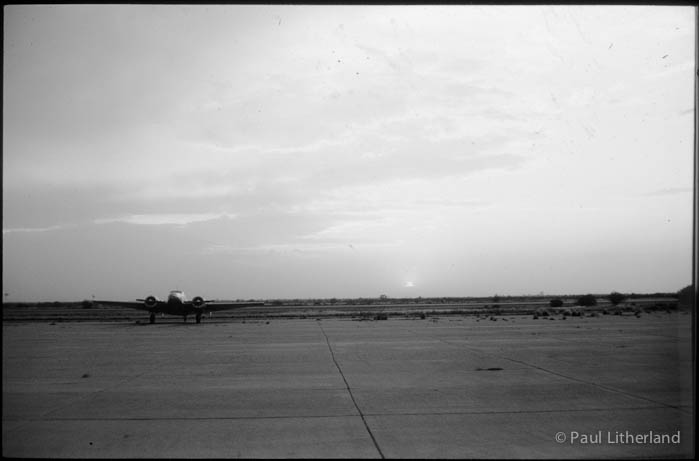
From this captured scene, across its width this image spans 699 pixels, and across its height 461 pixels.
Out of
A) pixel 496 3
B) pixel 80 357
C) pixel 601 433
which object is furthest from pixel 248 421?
pixel 80 357

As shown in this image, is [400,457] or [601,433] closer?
[400,457]

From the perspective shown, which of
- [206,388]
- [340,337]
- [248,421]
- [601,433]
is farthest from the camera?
[340,337]

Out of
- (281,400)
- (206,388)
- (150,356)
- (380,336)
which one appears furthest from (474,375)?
(380,336)

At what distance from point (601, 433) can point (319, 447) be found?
4.02 metres

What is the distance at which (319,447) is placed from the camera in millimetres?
6887

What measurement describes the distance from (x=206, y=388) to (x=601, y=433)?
25.3 ft

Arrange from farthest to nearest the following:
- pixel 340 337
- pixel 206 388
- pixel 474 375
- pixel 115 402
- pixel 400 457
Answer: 1. pixel 340 337
2. pixel 474 375
3. pixel 206 388
4. pixel 115 402
5. pixel 400 457

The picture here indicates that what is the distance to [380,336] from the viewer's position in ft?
81.6

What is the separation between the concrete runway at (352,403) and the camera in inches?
275

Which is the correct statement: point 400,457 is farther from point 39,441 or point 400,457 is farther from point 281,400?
point 39,441

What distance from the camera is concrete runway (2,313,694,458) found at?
6.98 metres

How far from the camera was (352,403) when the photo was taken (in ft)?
31.7

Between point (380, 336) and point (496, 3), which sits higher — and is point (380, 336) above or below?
below

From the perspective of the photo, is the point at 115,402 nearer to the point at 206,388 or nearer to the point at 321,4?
the point at 206,388
